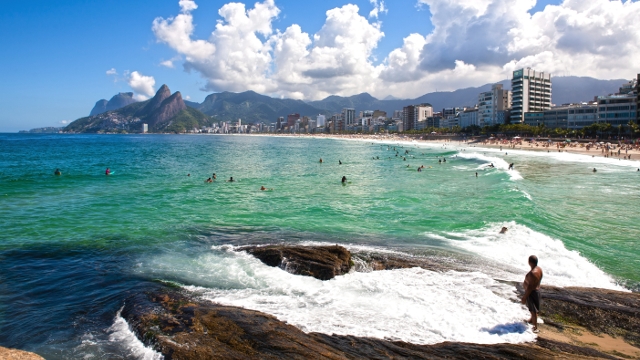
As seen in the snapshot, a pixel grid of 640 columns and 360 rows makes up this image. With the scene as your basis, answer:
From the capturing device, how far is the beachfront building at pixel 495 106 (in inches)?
5940

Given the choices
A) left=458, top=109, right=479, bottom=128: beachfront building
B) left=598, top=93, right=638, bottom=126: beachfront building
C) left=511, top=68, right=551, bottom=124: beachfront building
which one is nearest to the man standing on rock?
left=598, top=93, right=638, bottom=126: beachfront building

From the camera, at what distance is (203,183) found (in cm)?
3419

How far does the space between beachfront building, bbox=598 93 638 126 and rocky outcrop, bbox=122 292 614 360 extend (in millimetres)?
115110

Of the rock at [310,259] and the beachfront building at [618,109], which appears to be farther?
the beachfront building at [618,109]

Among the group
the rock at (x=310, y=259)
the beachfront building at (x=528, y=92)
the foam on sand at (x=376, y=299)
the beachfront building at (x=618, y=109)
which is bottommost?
the foam on sand at (x=376, y=299)

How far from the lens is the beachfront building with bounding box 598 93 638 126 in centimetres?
9631

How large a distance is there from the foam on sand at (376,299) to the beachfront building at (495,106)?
15458 centimetres

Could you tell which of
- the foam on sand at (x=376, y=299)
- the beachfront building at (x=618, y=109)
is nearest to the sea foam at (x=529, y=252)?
the foam on sand at (x=376, y=299)

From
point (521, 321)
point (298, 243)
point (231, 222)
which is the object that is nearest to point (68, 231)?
point (231, 222)

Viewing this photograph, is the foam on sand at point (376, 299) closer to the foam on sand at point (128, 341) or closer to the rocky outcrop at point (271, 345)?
the rocky outcrop at point (271, 345)

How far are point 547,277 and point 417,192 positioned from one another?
17.1 meters

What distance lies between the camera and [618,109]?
3920 inches

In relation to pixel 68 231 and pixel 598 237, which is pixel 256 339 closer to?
pixel 68 231

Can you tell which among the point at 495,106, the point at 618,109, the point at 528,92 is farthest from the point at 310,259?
the point at 495,106
